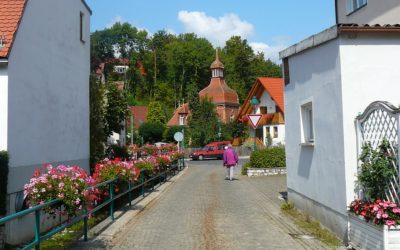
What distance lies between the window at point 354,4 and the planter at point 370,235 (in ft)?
36.3

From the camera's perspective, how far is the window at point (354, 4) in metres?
17.1

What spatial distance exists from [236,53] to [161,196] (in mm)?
78849

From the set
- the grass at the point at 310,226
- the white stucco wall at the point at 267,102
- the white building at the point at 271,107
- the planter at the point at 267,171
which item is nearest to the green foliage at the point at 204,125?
the white building at the point at 271,107

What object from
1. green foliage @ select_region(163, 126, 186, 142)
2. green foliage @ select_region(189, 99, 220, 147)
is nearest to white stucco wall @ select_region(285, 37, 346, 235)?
green foliage @ select_region(189, 99, 220, 147)

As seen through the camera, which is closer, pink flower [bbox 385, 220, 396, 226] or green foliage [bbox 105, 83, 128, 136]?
pink flower [bbox 385, 220, 396, 226]

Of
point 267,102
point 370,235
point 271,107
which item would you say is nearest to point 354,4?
point 370,235

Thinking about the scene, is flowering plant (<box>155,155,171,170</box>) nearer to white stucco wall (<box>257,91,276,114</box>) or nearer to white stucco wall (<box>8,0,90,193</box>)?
white stucco wall (<box>8,0,90,193</box>)

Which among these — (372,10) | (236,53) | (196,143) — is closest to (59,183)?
(372,10)

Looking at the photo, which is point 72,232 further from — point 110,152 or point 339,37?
point 110,152

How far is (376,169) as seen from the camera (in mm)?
7117

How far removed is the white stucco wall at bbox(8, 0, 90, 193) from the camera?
11008 mm

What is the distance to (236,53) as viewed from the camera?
93688 mm

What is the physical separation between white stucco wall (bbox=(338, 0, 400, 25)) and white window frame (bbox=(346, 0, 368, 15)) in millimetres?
148

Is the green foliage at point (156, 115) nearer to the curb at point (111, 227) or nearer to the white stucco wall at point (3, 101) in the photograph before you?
the curb at point (111, 227)
